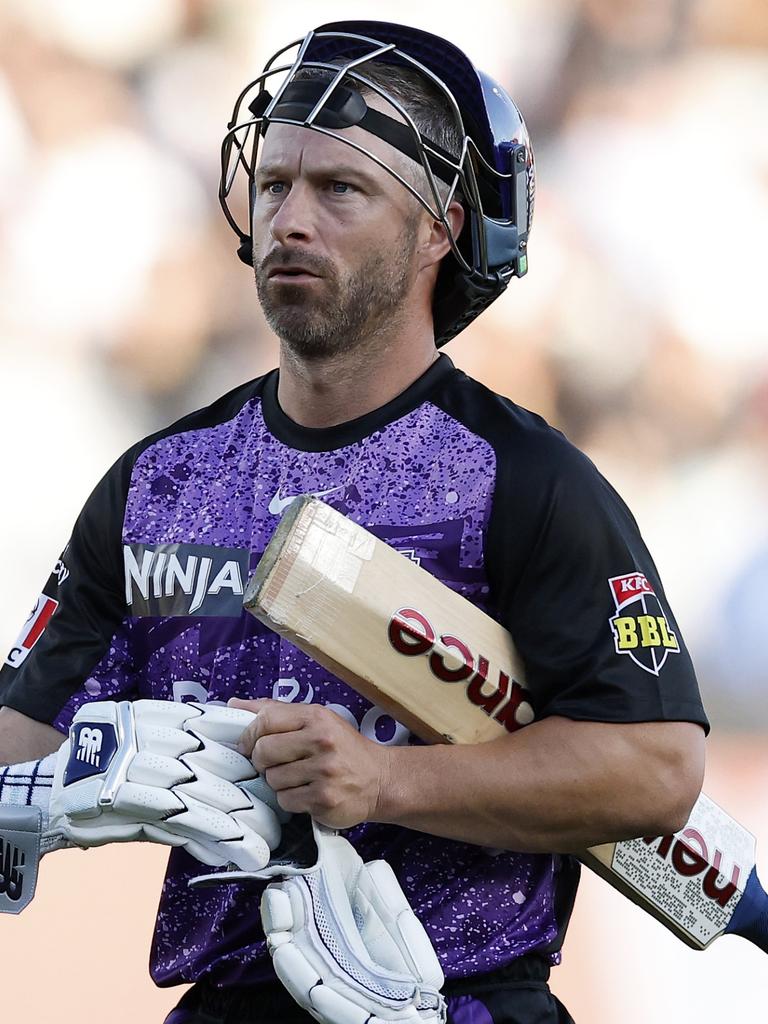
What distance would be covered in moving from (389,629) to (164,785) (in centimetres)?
29

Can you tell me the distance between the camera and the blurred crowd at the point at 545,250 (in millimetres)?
4680

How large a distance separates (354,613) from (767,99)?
395 cm

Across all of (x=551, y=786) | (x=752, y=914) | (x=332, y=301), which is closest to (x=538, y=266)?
(x=332, y=301)

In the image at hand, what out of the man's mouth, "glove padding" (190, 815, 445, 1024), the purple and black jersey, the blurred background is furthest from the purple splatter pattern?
the blurred background

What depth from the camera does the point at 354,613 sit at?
5.56 feet

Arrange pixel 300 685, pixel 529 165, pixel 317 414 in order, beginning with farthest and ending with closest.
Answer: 1. pixel 529 165
2. pixel 317 414
3. pixel 300 685

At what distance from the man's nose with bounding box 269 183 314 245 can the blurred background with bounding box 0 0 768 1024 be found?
2.66 metres

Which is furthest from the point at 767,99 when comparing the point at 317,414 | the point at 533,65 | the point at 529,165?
the point at 317,414

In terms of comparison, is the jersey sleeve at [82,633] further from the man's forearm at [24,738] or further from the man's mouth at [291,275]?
the man's mouth at [291,275]

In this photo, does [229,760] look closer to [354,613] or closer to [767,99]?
[354,613]

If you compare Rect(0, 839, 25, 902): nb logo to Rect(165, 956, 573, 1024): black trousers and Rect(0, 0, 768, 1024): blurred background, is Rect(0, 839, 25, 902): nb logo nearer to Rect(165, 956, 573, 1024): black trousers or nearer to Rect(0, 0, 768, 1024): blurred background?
Rect(165, 956, 573, 1024): black trousers

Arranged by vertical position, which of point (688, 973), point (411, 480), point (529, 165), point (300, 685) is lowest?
point (688, 973)

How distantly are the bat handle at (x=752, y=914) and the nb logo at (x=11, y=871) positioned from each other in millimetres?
872

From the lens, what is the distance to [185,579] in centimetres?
191
